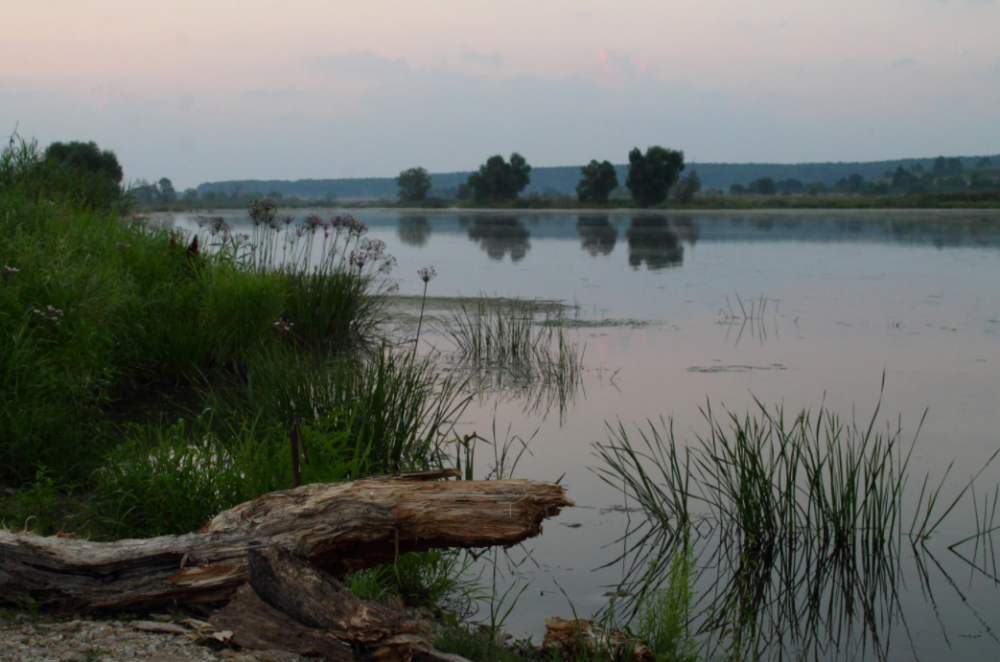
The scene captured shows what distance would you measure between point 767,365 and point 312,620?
24.5ft

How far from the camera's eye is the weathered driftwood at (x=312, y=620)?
8.76ft

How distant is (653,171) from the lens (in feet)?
228

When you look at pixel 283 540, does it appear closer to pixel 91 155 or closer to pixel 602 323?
pixel 602 323

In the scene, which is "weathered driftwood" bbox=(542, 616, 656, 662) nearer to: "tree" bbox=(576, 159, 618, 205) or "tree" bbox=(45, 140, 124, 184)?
"tree" bbox=(45, 140, 124, 184)

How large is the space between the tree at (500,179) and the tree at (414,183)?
919 centimetres

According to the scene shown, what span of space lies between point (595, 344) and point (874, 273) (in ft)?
34.9

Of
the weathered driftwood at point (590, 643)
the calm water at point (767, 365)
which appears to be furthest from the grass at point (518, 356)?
the weathered driftwood at point (590, 643)

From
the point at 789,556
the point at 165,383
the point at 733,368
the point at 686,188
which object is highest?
the point at 686,188

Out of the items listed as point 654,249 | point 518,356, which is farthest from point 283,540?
point 654,249

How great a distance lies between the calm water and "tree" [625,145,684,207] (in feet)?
147

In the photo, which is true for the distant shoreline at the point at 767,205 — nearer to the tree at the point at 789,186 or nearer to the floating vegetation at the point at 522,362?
the tree at the point at 789,186

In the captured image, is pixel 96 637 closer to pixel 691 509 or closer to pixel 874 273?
pixel 691 509

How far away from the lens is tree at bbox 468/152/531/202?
82.9 meters

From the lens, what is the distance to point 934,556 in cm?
467
